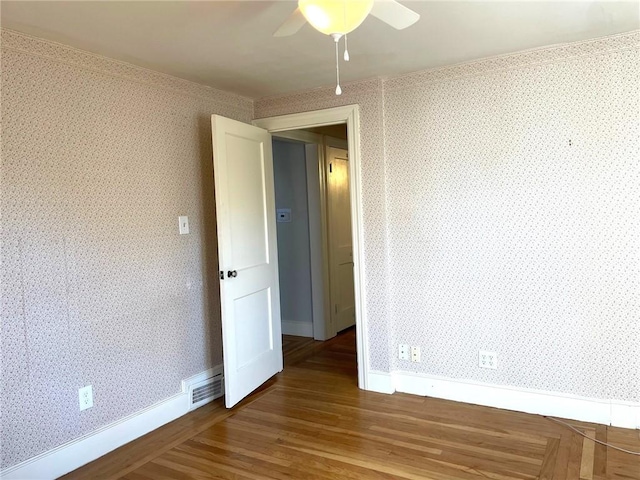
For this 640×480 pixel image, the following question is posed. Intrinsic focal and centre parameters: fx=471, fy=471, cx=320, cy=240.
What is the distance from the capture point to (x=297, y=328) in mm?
5070

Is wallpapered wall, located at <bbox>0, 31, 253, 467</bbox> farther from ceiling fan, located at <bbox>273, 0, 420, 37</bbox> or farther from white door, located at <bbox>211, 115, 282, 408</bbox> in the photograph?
ceiling fan, located at <bbox>273, 0, 420, 37</bbox>

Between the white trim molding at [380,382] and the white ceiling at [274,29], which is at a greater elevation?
the white ceiling at [274,29]

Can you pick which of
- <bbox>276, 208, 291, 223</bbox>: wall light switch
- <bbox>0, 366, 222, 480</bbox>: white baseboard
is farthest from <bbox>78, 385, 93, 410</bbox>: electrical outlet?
<bbox>276, 208, 291, 223</bbox>: wall light switch

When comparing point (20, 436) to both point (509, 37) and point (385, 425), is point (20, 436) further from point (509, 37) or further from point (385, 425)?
point (509, 37)

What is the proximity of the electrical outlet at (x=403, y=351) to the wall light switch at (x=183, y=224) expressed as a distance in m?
1.69

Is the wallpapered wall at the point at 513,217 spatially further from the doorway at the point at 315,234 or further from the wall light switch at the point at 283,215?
the wall light switch at the point at 283,215

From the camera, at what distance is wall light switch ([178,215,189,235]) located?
10.3 ft

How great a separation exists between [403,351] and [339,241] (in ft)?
6.15

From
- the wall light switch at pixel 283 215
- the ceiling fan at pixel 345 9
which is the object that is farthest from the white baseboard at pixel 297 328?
the ceiling fan at pixel 345 9

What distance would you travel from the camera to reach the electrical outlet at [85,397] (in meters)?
2.53

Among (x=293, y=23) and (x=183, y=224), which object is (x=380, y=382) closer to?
(x=183, y=224)

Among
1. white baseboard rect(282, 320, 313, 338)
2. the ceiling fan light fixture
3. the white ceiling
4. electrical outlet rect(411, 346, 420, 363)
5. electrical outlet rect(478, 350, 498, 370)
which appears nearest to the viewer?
the ceiling fan light fixture

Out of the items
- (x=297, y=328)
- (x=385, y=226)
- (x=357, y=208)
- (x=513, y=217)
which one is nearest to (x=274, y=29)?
(x=357, y=208)

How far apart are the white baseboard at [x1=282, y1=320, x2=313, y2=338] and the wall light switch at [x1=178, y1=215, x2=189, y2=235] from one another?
2188mm
